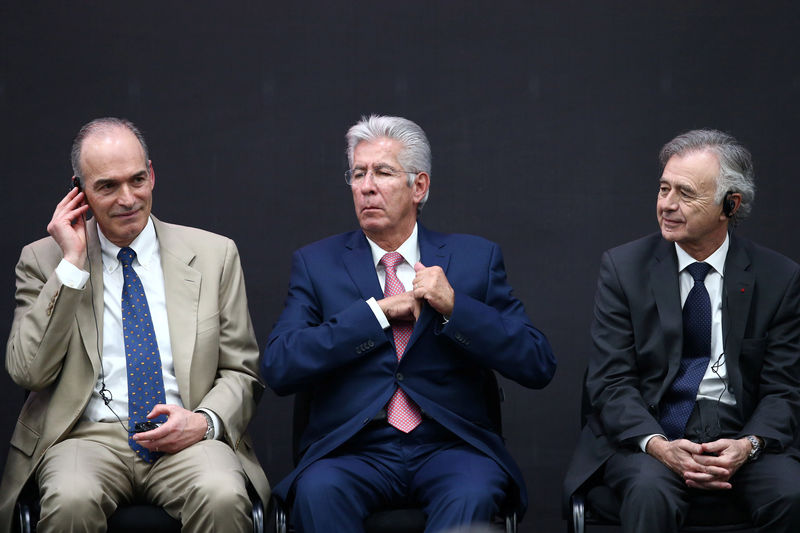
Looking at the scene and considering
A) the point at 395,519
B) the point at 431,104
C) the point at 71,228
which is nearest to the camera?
the point at 395,519

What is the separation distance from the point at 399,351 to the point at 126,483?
1.04m

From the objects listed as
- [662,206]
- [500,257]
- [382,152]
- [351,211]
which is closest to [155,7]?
[351,211]

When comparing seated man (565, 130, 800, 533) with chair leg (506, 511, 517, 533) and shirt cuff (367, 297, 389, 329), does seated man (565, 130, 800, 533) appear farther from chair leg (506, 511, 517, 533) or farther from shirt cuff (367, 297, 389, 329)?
shirt cuff (367, 297, 389, 329)

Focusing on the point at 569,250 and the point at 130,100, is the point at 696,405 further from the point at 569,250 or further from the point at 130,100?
the point at 130,100

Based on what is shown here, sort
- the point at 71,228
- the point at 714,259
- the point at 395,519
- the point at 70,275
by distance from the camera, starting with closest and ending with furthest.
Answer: the point at 395,519 < the point at 70,275 < the point at 71,228 < the point at 714,259

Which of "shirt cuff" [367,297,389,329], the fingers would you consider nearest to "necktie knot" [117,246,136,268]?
"shirt cuff" [367,297,389,329]

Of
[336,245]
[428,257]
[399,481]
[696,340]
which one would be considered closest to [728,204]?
[696,340]

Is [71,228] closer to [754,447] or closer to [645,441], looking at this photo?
[645,441]

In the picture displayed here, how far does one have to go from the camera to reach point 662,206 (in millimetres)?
4340

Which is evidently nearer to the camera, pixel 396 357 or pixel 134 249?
pixel 396 357

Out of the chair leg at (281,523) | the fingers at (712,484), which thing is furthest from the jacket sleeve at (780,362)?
the chair leg at (281,523)

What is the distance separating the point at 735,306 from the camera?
4289 millimetres

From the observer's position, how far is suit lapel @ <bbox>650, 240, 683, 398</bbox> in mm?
4250

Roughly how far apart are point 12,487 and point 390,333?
140cm
